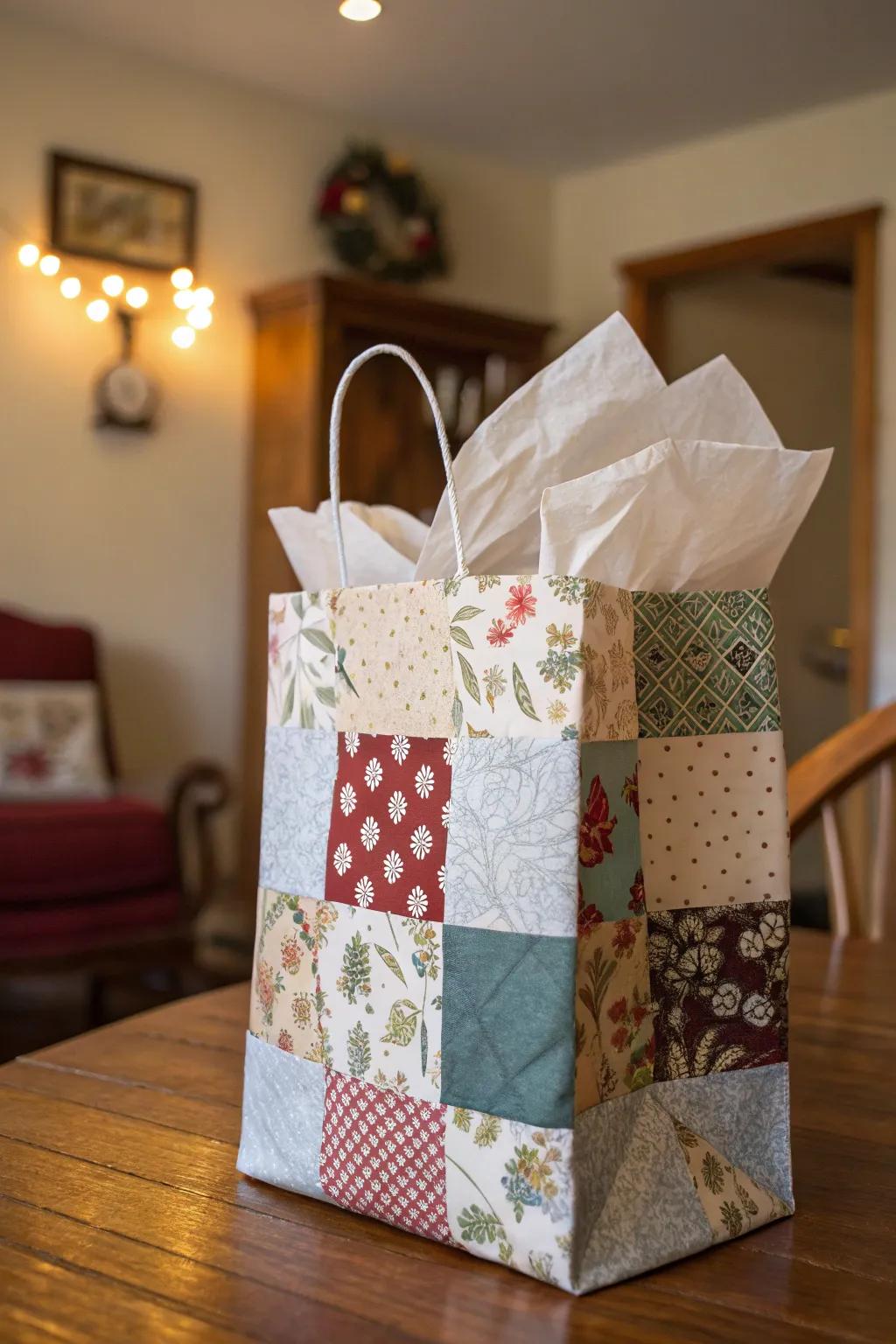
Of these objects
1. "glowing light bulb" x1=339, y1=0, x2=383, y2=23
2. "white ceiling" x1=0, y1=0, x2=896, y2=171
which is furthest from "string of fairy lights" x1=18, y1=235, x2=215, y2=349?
"glowing light bulb" x1=339, y1=0, x2=383, y2=23

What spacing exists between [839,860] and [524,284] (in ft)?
13.7

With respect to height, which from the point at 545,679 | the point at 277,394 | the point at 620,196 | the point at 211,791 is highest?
the point at 620,196

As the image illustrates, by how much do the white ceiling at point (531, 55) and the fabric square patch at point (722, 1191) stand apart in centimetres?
360

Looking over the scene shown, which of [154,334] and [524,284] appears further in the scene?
[524,284]

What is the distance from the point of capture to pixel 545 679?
51 centimetres

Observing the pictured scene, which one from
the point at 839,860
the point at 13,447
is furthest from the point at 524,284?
the point at 839,860

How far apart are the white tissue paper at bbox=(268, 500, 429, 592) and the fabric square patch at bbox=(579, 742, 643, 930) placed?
0.15 meters

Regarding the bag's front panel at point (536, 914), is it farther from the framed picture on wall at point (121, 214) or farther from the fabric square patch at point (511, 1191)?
the framed picture on wall at point (121, 214)

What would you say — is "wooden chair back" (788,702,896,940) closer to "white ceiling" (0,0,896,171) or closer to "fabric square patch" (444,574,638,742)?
"fabric square patch" (444,574,638,742)

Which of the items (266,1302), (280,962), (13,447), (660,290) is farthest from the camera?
(660,290)

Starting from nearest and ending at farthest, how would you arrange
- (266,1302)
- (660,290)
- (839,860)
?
(266,1302) < (839,860) < (660,290)

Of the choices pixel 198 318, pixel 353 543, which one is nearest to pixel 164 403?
pixel 198 318

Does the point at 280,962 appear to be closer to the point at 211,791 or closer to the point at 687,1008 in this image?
the point at 687,1008

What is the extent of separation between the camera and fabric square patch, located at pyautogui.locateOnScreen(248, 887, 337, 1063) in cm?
59
